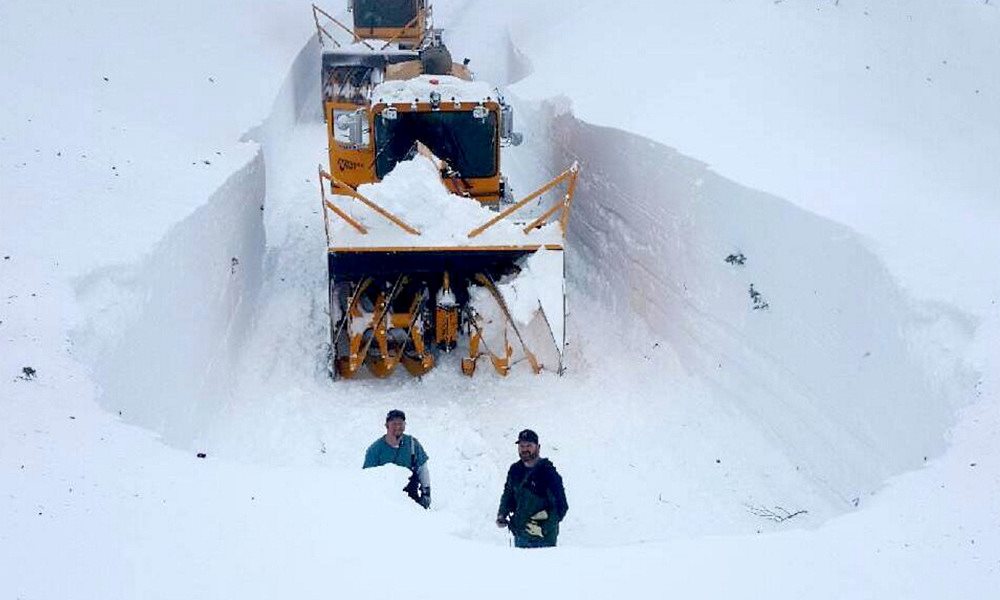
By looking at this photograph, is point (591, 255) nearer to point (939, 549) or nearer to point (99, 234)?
point (99, 234)

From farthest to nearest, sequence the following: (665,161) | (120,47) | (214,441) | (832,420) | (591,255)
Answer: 1. (120,47)
2. (591,255)
3. (665,161)
4. (214,441)
5. (832,420)

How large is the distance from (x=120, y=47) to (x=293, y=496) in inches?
395

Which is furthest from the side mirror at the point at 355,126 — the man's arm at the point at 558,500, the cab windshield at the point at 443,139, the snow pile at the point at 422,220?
the man's arm at the point at 558,500

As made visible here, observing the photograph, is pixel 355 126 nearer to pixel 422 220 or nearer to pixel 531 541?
pixel 422 220

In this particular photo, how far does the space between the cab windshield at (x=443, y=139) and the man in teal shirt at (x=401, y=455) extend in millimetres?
4752

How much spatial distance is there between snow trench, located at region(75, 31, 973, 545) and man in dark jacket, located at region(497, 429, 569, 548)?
0.70m

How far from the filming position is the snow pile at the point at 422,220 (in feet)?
26.6

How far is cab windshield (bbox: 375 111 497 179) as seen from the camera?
955 cm

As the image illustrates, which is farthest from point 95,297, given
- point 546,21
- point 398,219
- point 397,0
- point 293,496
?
point 546,21

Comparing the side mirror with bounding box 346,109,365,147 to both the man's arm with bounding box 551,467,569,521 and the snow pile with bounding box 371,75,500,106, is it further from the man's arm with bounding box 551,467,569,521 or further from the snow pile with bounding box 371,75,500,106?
the man's arm with bounding box 551,467,569,521

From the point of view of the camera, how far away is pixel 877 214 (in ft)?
21.6

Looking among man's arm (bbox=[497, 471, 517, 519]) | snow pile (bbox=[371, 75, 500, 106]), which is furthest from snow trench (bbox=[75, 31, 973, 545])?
snow pile (bbox=[371, 75, 500, 106])

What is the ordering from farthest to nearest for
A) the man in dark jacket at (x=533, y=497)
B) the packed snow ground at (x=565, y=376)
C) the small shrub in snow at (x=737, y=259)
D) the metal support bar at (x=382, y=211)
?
1. the metal support bar at (x=382, y=211)
2. the small shrub in snow at (x=737, y=259)
3. the man in dark jacket at (x=533, y=497)
4. the packed snow ground at (x=565, y=376)

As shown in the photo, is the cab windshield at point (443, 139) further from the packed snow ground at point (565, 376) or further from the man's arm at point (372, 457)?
the man's arm at point (372, 457)
